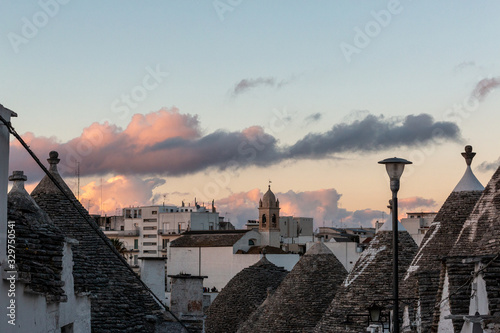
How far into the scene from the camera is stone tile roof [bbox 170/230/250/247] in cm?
8512

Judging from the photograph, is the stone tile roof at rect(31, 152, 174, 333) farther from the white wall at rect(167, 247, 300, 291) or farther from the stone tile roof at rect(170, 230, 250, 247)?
the stone tile roof at rect(170, 230, 250, 247)

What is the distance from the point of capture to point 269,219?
108312mm

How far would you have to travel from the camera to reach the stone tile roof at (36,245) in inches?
421

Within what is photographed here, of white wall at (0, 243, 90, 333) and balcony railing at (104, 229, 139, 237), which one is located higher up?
balcony railing at (104, 229, 139, 237)

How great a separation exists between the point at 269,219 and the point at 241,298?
2740 inches

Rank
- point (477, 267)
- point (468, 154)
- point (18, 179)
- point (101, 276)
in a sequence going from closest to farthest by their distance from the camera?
point (477, 267), point (18, 179), point (101, 276), point (468, 154)

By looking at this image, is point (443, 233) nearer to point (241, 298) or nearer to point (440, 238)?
point (440, 238)

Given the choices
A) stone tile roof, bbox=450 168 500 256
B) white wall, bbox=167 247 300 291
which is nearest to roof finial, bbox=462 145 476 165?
stone tile roof, bbox=450 168 500 256

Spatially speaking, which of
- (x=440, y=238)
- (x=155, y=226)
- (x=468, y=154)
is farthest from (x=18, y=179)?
(x=155, y=226)

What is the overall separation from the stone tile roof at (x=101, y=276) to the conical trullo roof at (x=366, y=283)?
8.55m

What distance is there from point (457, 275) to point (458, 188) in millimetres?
7536

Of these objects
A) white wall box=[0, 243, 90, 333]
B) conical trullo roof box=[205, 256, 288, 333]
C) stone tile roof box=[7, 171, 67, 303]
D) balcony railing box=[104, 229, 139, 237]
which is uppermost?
balcony railing box=[104, 229, 139, 237]

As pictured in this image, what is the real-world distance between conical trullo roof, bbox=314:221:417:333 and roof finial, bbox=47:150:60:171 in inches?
406

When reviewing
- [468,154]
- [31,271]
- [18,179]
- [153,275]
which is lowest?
[153,275]
